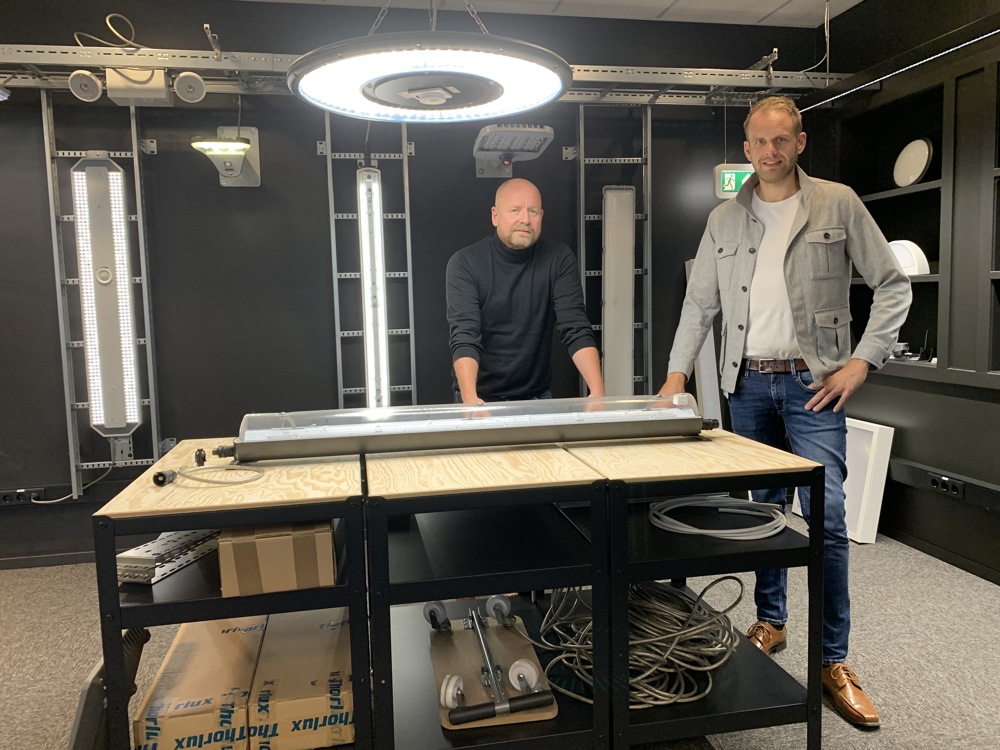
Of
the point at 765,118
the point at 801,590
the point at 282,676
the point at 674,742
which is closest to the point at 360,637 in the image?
the point at 282,676

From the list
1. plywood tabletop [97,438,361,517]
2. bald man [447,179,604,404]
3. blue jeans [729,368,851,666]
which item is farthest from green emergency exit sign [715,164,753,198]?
plywood tabletop [97,438,361,517]

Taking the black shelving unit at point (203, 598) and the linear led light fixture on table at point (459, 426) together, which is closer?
the black shelving unit at point (203, 598)

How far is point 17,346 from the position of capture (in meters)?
3.89

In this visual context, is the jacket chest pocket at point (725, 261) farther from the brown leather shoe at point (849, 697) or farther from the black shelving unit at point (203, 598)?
the black shelving unit at point (203, 598)

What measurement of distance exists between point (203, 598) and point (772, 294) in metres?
1.80

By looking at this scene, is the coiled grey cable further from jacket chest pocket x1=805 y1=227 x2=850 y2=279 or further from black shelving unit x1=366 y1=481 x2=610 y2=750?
jacket chest pocket x1=805 y1=227 x2=850 y2=279

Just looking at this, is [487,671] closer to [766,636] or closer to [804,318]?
[766,636]

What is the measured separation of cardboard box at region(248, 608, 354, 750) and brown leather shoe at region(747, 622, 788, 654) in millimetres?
1432

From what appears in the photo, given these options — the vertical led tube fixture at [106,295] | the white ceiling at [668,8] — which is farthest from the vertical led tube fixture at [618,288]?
the vertical led tube fixture at [106,295]

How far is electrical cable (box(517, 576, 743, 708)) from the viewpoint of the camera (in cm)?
178

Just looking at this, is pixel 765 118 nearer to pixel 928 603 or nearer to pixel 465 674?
pixel 465 674

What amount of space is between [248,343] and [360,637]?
2990 millimetres

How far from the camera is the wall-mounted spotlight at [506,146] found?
12.0ft

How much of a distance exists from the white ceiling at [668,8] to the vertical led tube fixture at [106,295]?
1.49 m
